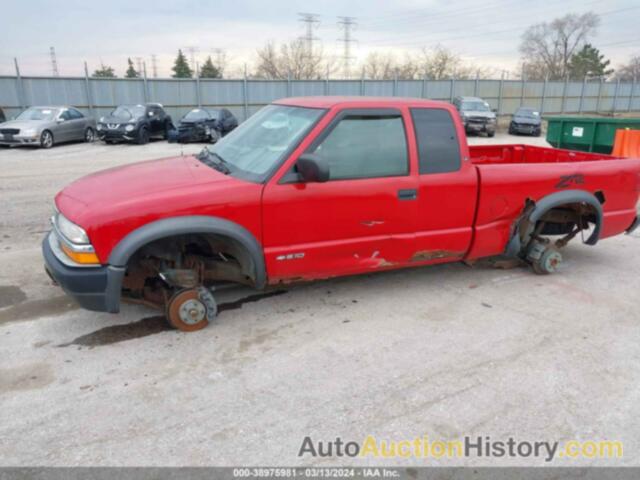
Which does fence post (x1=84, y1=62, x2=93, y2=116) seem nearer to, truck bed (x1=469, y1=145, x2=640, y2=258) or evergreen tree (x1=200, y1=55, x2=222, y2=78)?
truck bed (x1=469, y1=145, x2=640, y2=258)

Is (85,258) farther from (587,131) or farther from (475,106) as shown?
(475,106)

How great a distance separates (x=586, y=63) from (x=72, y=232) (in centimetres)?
7928

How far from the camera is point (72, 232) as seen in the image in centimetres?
360

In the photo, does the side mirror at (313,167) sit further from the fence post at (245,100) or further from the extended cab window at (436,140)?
the fence post at (245,100)

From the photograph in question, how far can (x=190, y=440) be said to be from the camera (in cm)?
281

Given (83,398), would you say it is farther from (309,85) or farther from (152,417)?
(309,85)

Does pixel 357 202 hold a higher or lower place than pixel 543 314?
higher

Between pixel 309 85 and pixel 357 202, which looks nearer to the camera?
pixel 357 202

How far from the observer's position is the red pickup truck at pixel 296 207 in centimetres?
364

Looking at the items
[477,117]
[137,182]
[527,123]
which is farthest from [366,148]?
[527,123]

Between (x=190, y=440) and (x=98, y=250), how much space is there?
59.6 inches

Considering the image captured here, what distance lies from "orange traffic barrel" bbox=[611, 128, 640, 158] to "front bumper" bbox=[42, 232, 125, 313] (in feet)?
31.3

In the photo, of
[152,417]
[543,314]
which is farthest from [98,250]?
[543,314]

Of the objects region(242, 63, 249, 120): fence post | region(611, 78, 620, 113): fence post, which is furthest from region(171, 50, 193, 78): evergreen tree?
region(611, 78, 620, 113): fence post
